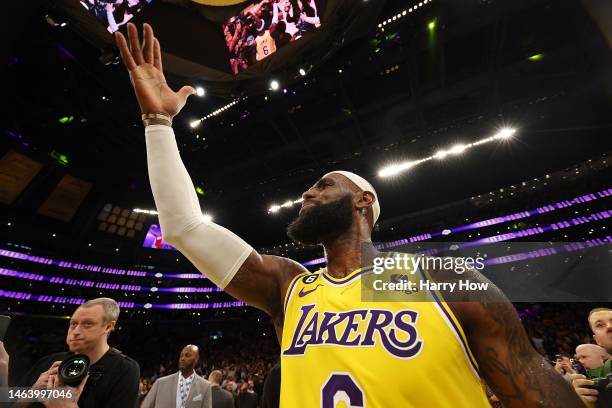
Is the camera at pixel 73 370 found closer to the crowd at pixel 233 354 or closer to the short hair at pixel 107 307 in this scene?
the crowd at pixel 233 354

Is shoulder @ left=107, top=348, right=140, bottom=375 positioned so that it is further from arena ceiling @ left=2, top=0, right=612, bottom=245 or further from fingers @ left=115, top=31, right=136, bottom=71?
arena ceiling @ left=2, top=0, right=612, bottom=245

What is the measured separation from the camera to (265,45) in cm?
379

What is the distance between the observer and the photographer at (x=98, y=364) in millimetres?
2264

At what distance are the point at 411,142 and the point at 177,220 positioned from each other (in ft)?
28.4

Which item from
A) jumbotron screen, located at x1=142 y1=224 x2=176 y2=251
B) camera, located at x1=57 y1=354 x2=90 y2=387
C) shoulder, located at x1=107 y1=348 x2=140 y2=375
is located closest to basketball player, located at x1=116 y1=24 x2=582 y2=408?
camera, located at x1=57 y1=354 x2=90 y2=387

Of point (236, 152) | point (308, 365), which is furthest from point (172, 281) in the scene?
point (308, 365)

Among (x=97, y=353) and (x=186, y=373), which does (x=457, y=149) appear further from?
(x=97, y=353)

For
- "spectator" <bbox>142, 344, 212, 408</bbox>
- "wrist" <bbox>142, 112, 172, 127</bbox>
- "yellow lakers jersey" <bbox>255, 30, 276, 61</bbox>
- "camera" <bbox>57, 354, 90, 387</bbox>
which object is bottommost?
"spectator" <bbox>142, 344, 212, 408</bbox>

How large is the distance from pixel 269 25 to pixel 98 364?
378 cm

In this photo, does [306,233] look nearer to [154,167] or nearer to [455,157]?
[154,167]

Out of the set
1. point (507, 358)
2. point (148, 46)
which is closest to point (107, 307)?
point (148, 46)

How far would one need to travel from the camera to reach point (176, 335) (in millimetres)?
20734

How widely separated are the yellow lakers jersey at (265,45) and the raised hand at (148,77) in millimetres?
2182

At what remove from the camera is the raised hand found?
1.59 meters
